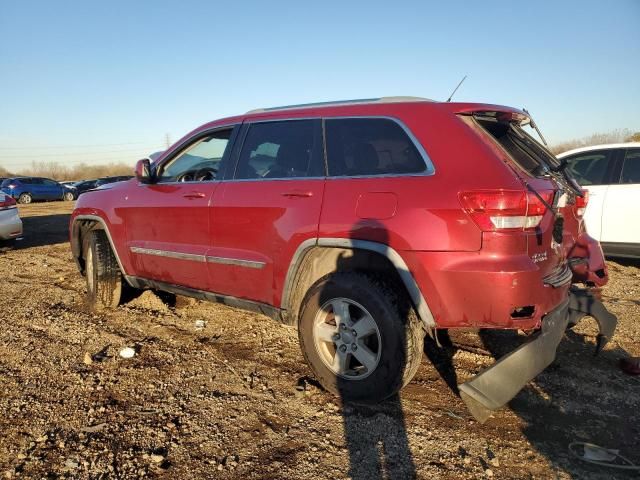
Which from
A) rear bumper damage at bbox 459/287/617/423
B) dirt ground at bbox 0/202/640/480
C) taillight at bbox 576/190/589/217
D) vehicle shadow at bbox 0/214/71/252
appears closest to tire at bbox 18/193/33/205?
vehicle shadow at bbox 0/214/71/252

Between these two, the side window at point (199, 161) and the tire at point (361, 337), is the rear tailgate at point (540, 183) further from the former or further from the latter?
the side window at point (199, 161)

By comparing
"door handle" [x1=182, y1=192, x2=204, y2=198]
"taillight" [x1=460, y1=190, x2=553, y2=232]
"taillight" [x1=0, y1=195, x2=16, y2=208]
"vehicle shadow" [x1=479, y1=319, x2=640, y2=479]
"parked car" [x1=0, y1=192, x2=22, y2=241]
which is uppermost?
"door handle" [x1=182, y1=192, x2=204, y2=198]

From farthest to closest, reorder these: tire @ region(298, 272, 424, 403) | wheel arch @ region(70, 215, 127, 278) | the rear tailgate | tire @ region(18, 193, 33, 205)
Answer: tire @ region(18, 193, 33, 205) → wheel arch @ region(70, 215, 127, 278) → tire @ region(298, 272, 424, 403) → the rear tailgate

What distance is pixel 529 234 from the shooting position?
7.93 ft

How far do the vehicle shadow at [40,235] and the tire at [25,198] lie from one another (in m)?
15.4

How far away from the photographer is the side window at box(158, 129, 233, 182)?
12.5 ft

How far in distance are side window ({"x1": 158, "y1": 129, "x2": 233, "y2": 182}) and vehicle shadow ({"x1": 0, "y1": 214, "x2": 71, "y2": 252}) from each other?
21.3 ft

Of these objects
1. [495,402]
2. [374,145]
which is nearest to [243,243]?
[374,145]

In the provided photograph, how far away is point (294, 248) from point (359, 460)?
52.6 inches

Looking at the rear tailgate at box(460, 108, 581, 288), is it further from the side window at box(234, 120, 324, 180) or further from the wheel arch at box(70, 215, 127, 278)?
the wheel arch at box(70, 215, 127, 278)

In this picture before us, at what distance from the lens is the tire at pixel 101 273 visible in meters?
4.62

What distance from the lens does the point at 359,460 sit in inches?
92.0

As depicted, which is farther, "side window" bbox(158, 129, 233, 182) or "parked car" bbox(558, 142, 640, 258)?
"parked car" bbox(558, 142, 640, 258)

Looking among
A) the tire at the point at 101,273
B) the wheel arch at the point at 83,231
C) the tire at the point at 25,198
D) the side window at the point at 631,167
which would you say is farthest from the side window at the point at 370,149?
the tire at the point at 25,198
